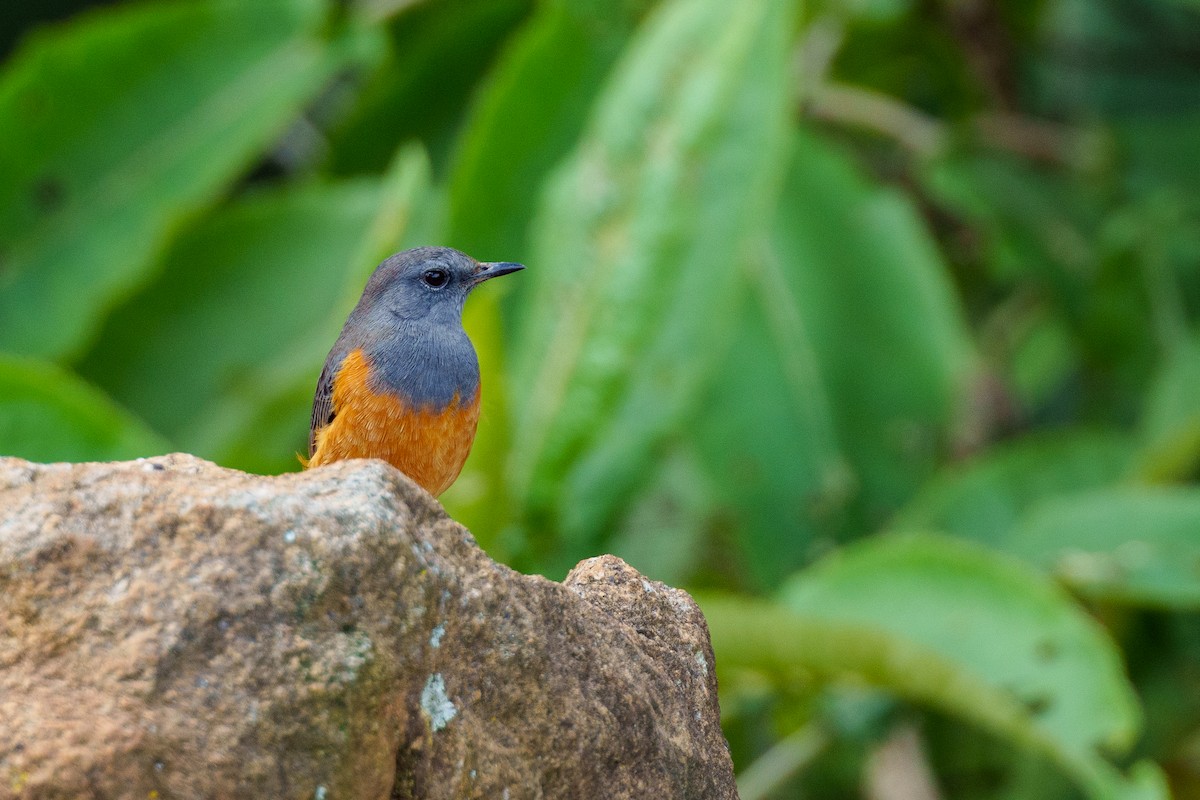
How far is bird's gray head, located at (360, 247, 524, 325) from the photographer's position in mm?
3645

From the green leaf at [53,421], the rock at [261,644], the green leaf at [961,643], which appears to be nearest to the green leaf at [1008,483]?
the green leaf at [961,643]

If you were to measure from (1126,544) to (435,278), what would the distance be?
161 inches

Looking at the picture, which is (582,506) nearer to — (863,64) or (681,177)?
(681,177)

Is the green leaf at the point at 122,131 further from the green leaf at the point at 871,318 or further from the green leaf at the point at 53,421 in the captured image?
the green leaf at the point at 871,318

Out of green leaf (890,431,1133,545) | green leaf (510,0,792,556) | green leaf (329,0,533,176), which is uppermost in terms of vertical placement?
green leaf (329,0,533,176)

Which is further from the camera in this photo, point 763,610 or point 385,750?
point 763,610

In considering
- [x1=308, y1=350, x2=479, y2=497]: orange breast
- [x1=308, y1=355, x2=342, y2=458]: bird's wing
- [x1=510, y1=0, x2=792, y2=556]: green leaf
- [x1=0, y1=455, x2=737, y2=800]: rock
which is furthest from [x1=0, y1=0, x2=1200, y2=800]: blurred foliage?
[x1=0, y1=455, x2=737, y2=800]: rock

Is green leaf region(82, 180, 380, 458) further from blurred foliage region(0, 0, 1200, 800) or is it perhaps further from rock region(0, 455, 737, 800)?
rock region(0, 455, 737, 800)

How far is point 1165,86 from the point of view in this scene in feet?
40.5

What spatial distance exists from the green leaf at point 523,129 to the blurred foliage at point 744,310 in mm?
19

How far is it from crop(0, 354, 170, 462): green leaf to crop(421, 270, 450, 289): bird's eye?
1.95 meters

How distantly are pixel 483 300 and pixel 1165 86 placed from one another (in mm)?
9141

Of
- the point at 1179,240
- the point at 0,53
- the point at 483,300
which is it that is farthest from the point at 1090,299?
the point at 0,53

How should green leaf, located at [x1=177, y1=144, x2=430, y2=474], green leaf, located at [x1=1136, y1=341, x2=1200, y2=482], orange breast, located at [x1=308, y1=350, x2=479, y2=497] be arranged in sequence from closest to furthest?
orange breast, located at [x1=308, y1=350, x2=479, y2=497], green leaf, located at [x1=177, y1=144, x2=430, y2=474], green leaf, located at [x1=1136, y1=341, x2=1200, y2=482]
